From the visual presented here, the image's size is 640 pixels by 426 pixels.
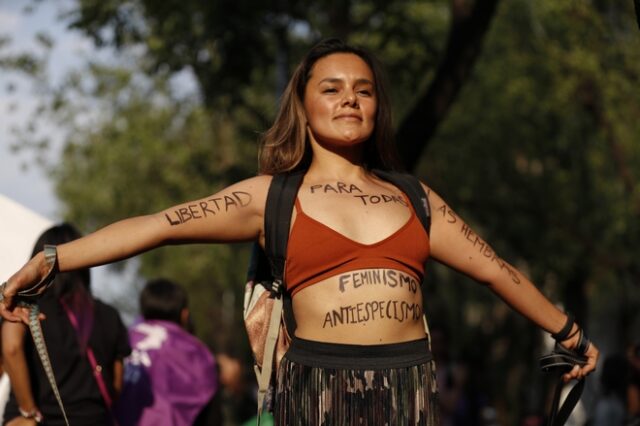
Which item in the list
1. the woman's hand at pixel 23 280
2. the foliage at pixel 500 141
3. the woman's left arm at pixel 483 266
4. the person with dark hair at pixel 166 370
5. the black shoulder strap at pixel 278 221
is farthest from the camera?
the foliage at pixel 500 141

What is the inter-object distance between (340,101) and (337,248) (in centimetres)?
62

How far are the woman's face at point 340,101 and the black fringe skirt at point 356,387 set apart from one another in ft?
2.62

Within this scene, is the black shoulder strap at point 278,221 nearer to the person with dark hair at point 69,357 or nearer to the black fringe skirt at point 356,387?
the black fringe skirt at point 356,387

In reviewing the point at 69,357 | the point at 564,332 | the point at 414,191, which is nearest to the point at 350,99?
the point at 414,191

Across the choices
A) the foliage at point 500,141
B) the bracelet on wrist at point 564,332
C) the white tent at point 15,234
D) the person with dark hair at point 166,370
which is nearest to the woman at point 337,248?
the bracelet on wrist at point 564,332

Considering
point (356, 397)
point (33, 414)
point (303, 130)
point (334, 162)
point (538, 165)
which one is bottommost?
point (356, 397)

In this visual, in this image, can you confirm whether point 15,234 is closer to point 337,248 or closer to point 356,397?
point 337,248

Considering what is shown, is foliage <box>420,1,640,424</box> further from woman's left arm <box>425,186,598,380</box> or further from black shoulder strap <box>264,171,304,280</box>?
black shoulder strap <box>264,171,304,280</box>

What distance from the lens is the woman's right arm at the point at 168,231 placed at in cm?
422

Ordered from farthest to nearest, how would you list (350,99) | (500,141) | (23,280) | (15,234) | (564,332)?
(500,141) < (15,234) < (564,332) < (350,99) < (23,280)

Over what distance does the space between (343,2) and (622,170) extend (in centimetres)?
781

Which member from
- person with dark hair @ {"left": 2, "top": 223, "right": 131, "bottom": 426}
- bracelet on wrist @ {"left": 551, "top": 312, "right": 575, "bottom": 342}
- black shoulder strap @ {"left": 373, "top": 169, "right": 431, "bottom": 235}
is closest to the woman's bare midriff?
black shoulder strap @ {"left": 373, "top": 169, "right": 431, "bottom": 235}

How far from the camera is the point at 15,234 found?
23.2 ft

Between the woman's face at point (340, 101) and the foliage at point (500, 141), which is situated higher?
the foliage at point (500, 141)
